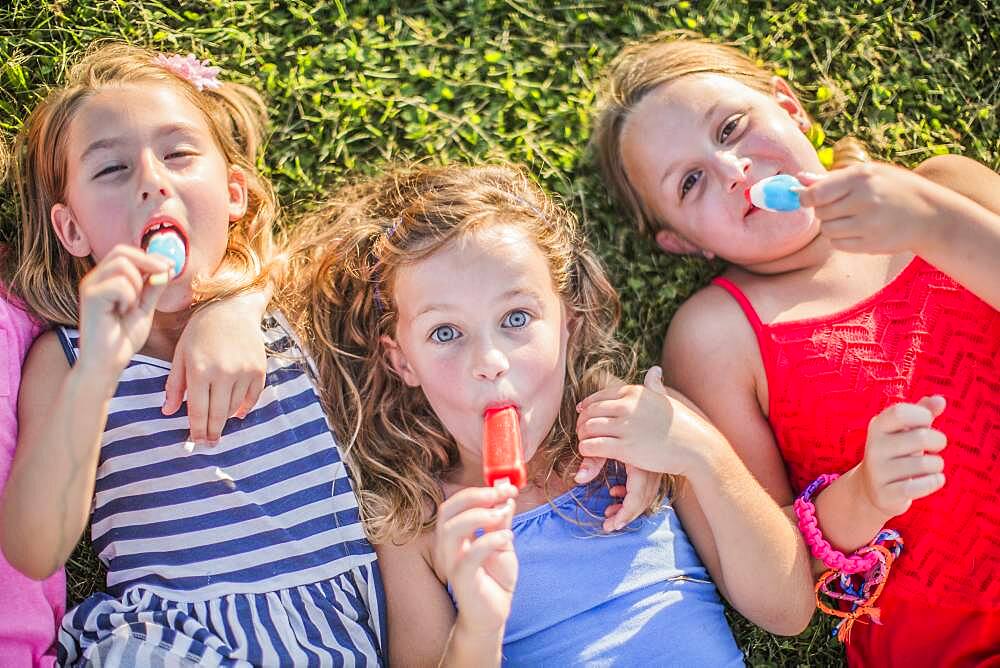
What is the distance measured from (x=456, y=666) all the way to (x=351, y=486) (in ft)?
2.35

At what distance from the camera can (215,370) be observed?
9.53ft

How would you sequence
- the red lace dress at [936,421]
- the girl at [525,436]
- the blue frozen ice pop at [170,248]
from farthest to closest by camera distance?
the red lace dress at [936,421], the girl at [525,436], the blue frozen ice pop at [170,248]

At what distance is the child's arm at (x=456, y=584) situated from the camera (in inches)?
96.8

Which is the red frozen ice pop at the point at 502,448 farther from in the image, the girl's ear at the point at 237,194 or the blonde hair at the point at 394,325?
the girl's ear at the point at 237,194

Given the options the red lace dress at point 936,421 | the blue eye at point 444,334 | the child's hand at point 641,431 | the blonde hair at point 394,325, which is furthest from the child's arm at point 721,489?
the blue eye at point 444,334

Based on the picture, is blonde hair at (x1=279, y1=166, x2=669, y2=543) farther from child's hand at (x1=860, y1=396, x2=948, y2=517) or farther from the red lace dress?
child's hand at (x1=860, y1=396, x2=948, y2=517)

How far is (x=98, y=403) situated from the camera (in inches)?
99.7

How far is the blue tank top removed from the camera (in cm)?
304

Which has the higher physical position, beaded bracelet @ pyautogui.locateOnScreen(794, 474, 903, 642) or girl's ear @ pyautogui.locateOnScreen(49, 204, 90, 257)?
girl's ear @ pyautogui.locateOnScreen(49, 204, 90, 257)

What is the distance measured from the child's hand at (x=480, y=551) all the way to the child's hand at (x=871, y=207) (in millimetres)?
1179

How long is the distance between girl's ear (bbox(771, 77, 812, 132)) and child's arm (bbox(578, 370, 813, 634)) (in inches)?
42.0

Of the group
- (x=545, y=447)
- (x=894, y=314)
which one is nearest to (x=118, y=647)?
(x=545, y=447)

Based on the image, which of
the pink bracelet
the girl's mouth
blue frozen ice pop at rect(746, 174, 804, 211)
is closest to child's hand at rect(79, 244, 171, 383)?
the girl's mouth

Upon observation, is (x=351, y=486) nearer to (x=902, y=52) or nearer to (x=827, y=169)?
(x=827, y=169)
